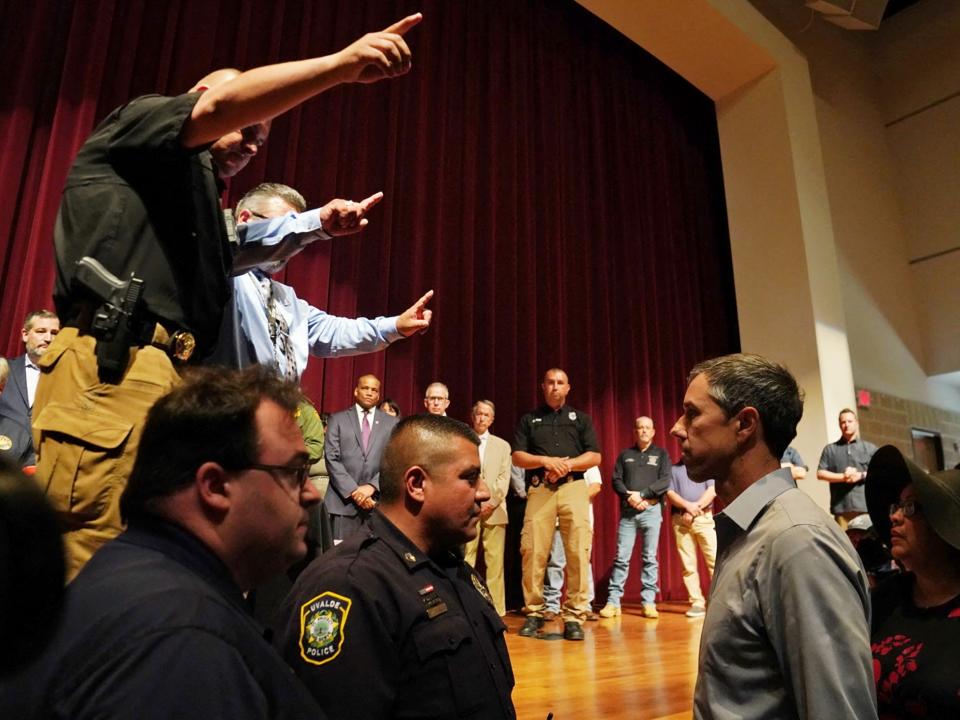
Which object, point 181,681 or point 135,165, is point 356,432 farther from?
point 181,681

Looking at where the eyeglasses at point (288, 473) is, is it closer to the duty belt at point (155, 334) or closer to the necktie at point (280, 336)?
the duty belt at point (155, 334)

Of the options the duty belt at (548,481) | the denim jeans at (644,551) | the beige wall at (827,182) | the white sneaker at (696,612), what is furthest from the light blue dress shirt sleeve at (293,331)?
the beige wall at (827,182)

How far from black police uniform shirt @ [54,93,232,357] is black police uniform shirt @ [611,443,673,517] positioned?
480 centimetres

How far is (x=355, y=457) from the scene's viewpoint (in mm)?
4340

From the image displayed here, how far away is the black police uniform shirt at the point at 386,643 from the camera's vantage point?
1210 millimetres

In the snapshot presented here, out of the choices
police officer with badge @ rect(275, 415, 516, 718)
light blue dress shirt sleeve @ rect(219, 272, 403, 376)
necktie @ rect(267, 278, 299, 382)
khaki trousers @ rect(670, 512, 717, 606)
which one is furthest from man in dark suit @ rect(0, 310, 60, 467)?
khaki trousers @ rect(670, 512, 717, 606)

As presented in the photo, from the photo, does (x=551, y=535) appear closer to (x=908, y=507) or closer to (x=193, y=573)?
(x=908, y=507)

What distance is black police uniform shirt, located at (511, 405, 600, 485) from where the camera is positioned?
4.54 metres

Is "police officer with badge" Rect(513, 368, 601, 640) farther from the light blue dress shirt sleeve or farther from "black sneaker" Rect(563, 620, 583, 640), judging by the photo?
the light blue dress shirt sleeve

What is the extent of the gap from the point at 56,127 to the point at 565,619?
4.09 m

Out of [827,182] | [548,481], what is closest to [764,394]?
[548,481]

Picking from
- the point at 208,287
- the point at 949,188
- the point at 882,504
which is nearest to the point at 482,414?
the point at 882,504

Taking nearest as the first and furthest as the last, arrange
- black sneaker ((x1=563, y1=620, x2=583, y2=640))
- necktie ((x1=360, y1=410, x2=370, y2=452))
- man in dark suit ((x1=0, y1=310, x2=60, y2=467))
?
man in dark suit ((x1=0, y1=310, x2=60, y2=467))
black sneaker ((x1=563, y1=620, x2=583, y2=640))
necktie ((x1=360, y1=410, x2=370, y2=452))

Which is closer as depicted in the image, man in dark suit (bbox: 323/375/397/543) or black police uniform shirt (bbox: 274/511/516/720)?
black police uniform shirt (bbox: 274/511/516/720)
